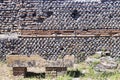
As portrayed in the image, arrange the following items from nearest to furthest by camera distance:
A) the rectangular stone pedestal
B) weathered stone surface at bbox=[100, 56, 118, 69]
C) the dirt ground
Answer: the dirt ground, the rectangular stone pedestal, weathered stone surface at bbox=[100, 56, 118, 69]

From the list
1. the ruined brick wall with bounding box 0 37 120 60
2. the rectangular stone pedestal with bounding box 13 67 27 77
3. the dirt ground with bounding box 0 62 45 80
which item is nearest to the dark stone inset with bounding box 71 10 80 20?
the ruined brick wall with bounding box 0 37 120 60

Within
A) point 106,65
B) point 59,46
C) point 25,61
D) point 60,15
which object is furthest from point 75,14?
point 25,61

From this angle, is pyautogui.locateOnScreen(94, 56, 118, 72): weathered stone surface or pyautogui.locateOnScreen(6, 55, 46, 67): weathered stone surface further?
pyautogui.locateOnScreen(94, 56, 118, 72): weathered stone surface

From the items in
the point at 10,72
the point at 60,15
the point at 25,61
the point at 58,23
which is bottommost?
the point at 10,72

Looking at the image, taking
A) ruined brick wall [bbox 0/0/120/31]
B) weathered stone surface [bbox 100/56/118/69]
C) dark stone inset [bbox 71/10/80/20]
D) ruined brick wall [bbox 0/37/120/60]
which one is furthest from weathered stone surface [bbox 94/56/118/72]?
dark stone inset [bbox 71/10/80/20]

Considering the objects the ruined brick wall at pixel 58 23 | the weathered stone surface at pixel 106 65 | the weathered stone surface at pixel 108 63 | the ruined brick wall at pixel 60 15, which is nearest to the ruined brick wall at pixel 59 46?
the ruined brick wall at pixel 58 23

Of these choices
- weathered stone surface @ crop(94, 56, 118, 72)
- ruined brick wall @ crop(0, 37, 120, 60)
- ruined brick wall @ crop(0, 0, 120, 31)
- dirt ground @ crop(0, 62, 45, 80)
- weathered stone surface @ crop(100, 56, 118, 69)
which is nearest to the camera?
dirt ground @ crop(0, 62, 45, 80)

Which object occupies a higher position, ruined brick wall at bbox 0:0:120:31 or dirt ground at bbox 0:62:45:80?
ruined brick wall at bbox 0:0:120:31

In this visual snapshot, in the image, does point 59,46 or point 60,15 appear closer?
point 59,46

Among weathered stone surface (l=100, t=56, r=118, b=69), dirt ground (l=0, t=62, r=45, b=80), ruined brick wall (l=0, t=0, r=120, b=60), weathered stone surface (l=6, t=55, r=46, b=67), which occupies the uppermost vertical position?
ruined brick wall (l=0, t=0, r=120, b=60)

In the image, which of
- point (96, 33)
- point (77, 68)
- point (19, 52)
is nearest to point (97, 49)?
point (96, 33)

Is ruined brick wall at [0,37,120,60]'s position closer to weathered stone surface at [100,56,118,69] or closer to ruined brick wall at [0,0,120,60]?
ruined brick wall at [0,0,120,60]

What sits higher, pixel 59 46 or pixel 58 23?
pixel 58 23

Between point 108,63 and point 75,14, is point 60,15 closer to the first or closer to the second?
point 75,14
